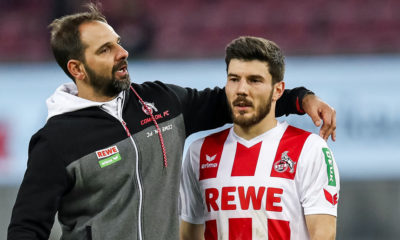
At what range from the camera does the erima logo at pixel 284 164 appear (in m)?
3.04

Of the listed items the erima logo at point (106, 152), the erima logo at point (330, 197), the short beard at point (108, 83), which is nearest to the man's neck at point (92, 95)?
the short beard at point (108, 83)

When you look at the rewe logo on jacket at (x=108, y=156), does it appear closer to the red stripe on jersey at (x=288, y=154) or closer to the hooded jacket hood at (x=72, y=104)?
the hooded jacket hood at (x=72, y=104)

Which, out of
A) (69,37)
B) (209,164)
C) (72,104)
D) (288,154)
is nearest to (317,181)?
(288,154)

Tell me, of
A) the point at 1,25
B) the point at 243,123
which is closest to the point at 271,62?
the point at 243,123

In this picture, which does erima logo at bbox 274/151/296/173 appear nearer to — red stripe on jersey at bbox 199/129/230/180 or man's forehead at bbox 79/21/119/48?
red stripe on jersey at bbox 199/129/230/180

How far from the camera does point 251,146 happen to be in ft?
10.4

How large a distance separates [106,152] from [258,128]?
644 mm

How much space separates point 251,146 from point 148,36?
16.2 feet

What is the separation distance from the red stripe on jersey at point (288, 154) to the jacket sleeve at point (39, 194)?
84 cm

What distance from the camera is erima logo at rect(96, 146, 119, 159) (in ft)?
9.61

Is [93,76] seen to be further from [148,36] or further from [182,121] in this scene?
[148,36]

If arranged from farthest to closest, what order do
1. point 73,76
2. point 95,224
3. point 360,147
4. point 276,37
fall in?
1. point 276,37
2. point 360,147
3. point 73,76
4. point 95,224

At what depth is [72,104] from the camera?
3000 millimetres

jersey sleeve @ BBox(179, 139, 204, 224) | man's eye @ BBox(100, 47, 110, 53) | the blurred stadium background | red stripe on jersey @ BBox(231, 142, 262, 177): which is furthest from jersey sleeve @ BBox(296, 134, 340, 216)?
the blurred stadium background
